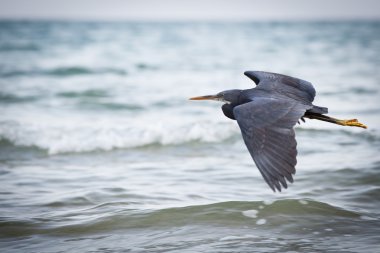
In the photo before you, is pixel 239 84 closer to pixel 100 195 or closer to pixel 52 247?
pixel 100 195

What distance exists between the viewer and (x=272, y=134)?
4512 millimetres

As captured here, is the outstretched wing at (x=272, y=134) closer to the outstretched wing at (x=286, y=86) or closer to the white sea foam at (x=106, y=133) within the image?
the outstretched wing at (x=286, y=86)

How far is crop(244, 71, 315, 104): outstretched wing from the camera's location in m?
5.64

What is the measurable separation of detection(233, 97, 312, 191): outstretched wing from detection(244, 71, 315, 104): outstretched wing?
42 cm

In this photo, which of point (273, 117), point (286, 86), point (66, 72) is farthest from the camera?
point (66, 72)

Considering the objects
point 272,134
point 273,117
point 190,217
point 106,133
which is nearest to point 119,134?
point 106,133

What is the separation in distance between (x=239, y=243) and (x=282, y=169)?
35.5 inches

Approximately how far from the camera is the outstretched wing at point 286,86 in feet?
18.5

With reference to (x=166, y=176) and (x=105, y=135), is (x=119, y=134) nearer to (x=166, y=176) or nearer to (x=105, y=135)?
(x=105, y=135)

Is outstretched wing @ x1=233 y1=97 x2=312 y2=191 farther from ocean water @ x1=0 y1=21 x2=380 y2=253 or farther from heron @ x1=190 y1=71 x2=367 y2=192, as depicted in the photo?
ocean water @ x1=0 y1=21 x2=380 y2=253

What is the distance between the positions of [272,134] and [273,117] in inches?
9.5

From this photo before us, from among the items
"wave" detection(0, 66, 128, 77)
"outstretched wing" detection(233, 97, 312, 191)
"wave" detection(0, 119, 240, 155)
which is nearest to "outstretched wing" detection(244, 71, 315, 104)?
"outstretched wing" detection(233, 97, 312, 191)

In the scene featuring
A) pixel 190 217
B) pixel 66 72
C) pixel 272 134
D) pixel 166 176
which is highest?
pixel 66 72

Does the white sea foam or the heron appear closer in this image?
the heron
